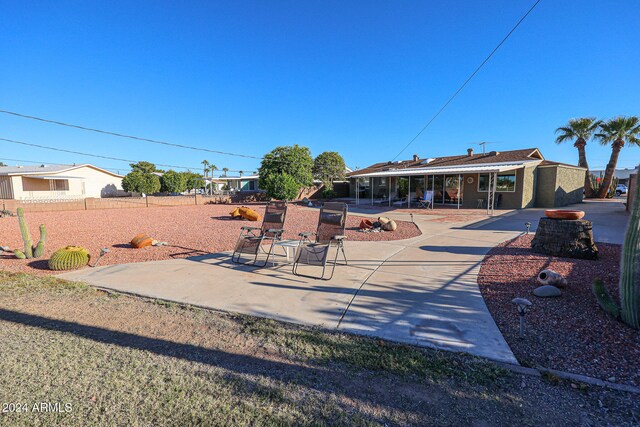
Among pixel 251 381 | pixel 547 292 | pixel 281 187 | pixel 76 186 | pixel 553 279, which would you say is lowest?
pixel 251 381

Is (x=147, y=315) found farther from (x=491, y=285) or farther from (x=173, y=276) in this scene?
(x=491, y=285)

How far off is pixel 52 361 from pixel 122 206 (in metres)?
23.3

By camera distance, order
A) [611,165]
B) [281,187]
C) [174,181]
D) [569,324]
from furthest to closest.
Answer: [174,181]
[281,187]
[611,165]
[569,324]

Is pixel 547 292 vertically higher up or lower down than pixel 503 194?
lower down

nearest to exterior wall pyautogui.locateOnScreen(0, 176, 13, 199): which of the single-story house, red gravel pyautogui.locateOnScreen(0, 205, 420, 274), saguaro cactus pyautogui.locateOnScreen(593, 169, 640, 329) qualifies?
red gravel pyautogui.locateOnScreen(0, 205, 420, 274)

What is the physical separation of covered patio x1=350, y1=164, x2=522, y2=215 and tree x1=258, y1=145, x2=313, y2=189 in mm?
6510

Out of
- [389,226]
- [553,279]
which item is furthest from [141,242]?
[553,279]

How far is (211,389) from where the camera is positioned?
2258 mm

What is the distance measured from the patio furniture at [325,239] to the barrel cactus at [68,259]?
4.39 meters

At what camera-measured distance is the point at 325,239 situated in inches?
247

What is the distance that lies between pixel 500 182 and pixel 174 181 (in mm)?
35478

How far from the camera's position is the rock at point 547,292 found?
13.1 feet

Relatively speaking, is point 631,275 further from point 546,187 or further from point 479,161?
point 479,161

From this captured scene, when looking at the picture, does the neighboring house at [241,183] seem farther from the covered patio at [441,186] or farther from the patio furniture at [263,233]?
the patio furniture at [263,233]
